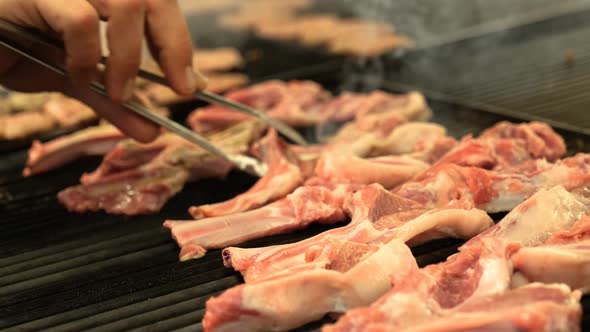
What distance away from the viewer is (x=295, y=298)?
239cm

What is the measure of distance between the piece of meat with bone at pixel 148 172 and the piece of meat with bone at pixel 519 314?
188 cm

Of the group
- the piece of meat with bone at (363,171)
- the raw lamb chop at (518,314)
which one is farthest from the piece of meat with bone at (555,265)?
the piece of meat with bone at (363,171)

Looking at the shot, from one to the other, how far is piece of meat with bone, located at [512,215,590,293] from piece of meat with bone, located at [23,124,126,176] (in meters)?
2.93

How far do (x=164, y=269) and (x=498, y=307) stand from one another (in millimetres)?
1449

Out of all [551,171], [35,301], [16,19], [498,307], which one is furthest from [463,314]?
[16,19]

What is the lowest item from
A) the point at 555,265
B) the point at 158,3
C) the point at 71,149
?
the point at 71,149

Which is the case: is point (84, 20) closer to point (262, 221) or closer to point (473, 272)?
point (262, 221)

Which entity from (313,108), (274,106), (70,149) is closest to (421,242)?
(313,108)

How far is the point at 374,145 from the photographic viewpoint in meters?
3.95

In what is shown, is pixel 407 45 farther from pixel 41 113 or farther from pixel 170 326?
pixel 170 326

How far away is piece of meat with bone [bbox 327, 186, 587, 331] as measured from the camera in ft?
7.26

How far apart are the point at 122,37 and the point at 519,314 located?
2.28 m

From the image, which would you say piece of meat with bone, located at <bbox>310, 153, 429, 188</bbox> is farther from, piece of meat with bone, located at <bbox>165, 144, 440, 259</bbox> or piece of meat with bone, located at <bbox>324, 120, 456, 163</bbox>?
piece of meat with bone, located at <bbox>324, 120, 456, 163</bbox>

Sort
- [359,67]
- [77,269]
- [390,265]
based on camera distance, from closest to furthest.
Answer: [390,265], [77,269], [359,67]
